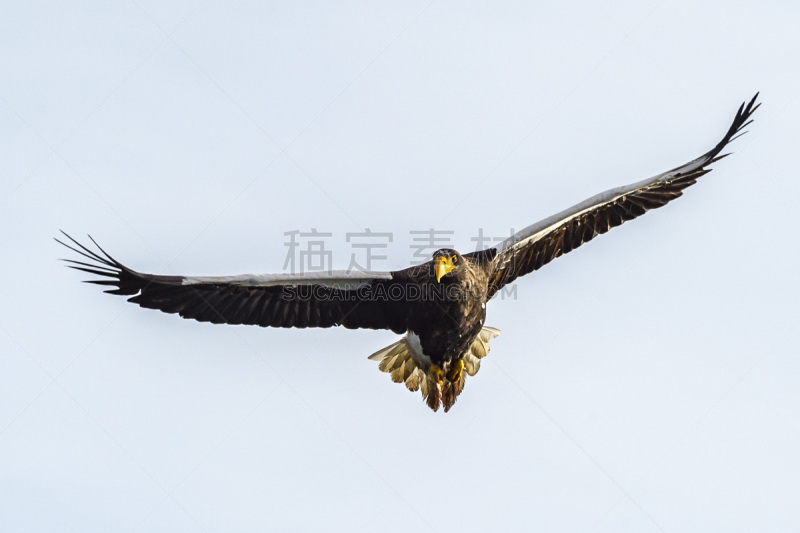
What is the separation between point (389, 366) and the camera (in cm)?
1092

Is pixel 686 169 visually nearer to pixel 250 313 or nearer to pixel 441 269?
pixel 441 269

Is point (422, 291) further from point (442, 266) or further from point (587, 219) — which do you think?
point (587, 219)

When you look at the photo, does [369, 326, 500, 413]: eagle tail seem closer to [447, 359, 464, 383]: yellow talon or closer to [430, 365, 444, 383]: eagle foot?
[430, 365, 444, 383]: eagle foot

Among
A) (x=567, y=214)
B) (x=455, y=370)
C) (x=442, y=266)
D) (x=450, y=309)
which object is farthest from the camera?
(x=455, y=370)

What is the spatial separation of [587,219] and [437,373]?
200 centimetres

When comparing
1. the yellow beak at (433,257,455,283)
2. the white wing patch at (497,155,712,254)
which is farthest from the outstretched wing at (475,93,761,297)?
the yellow beak at (433,257,455,283)

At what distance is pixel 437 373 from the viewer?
10.3 m

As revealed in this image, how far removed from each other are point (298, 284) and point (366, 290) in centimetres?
59

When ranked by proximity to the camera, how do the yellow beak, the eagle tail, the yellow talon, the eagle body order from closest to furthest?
1. the yellow beak
2. the eagle body
3. the yellow talon
4. the eagle tail

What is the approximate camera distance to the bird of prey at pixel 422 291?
30.8 ft

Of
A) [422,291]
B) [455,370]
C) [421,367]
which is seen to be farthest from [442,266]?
[421,367]

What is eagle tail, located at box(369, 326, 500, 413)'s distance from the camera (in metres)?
10.6

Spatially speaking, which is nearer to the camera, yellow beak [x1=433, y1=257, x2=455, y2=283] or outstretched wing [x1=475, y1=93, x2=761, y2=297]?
yellow beak [x1=433, y1=257, x2=455, y2=283]

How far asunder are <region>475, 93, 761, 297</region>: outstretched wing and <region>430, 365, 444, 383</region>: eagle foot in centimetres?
85
